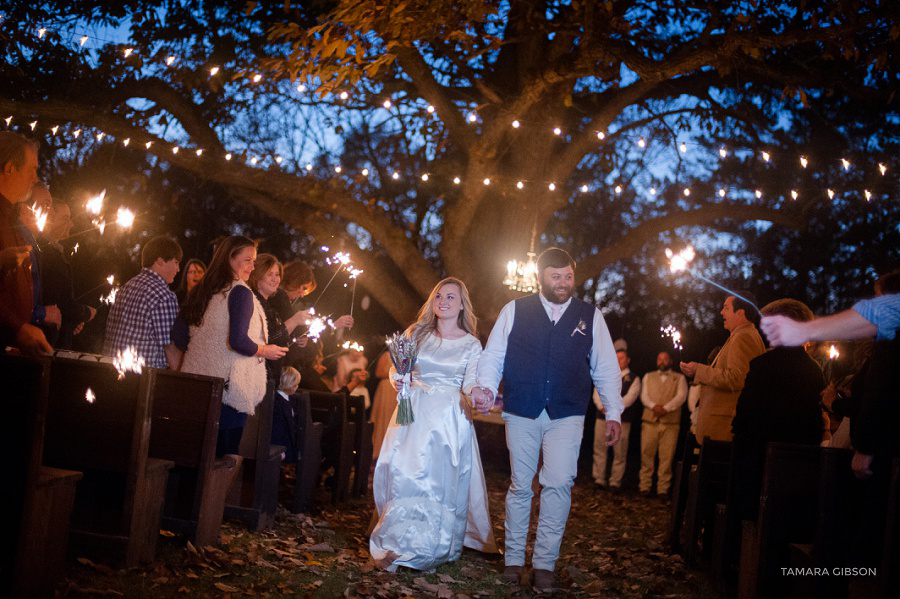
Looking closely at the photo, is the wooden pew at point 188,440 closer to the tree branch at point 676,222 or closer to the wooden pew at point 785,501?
the wooden pew at point 785,501

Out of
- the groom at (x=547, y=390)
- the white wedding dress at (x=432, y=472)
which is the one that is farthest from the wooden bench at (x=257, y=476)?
the groom at (x=547, y=390)

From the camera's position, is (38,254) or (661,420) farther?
(661,420)

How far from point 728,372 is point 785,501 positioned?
275cm

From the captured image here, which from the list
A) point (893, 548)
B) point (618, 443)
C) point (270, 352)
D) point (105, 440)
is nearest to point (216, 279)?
point (270, 352)

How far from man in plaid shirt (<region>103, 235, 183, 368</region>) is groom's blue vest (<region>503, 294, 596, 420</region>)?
2610 millimetres

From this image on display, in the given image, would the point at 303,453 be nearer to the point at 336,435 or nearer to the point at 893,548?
the point at 336,435

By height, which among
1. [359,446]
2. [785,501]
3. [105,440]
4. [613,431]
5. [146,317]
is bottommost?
[359,446]

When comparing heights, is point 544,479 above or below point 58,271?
below

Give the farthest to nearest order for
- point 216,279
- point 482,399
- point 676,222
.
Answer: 1. point 676,222
2. point 216,279
3. point 482,399

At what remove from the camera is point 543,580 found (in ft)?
18.5

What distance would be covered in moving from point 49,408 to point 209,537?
1.52m

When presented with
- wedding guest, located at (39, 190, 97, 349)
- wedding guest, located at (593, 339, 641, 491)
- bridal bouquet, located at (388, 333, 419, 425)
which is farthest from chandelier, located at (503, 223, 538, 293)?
wedding guest, located at (39, 190, 97, 349)

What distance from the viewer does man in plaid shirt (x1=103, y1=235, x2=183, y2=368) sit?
6129 millimetres

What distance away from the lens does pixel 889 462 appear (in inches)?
152
